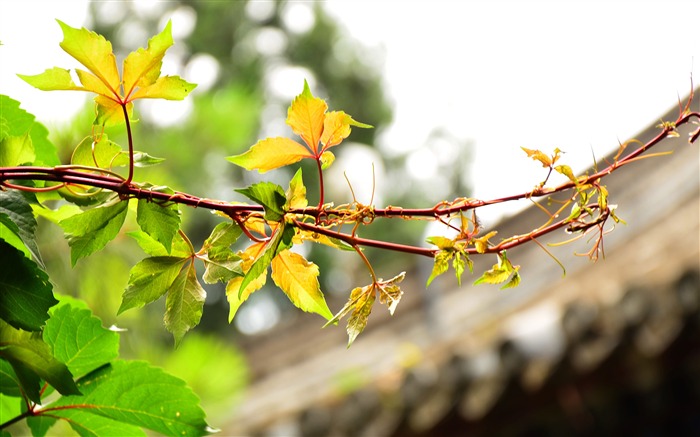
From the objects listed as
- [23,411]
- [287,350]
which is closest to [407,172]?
[287,350]

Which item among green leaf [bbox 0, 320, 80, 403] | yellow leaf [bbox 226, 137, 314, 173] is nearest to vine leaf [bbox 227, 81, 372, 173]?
yellow leaf [bbox 226, 137, 314, 173]

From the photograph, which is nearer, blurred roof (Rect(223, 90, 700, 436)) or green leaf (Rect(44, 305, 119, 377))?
green leaf (Rect(44, 305, 119, 377))

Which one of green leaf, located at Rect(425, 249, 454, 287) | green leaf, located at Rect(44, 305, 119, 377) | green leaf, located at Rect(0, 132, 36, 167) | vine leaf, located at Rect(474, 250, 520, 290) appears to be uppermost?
green leaf, located at Rect(0, 132, 36, 167)

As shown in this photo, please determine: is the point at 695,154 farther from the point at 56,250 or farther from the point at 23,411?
the point at 23,411

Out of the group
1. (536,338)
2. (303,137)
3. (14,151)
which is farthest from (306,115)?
(536,338)

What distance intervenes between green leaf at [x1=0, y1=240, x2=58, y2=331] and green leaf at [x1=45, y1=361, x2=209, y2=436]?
0.07 metres

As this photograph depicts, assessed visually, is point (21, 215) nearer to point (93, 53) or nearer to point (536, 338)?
point (93, 53)

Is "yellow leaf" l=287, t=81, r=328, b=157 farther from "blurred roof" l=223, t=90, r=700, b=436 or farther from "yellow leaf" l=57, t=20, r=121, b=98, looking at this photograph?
"blurred roof" l=223, t=90, r=700, b=436

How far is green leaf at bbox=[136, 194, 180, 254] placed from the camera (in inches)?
11.2

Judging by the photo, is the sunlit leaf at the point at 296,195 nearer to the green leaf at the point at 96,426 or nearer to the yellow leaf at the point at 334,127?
the yellow leaf at the point at 334,127

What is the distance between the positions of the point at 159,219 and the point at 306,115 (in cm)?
6

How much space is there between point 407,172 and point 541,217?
4.44 meters

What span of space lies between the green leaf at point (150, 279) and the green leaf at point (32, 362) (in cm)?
4

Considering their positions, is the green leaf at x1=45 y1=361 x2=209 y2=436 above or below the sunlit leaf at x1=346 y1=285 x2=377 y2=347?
below
